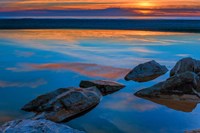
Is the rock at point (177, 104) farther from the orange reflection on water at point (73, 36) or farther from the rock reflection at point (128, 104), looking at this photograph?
the orange reflection on water at point (73, 36)

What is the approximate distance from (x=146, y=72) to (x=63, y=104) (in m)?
4.69

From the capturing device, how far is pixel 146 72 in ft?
37.4

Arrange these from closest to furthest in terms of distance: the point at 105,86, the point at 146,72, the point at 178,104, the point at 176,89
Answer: the point at 178,104
the point at 176,89
the point at 105,86
the point at 146,72

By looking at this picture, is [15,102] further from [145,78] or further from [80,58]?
[80,58]

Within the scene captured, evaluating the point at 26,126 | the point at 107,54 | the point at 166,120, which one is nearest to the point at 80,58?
the point at 107,54

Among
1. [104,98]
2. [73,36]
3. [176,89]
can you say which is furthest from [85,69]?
[73,36]

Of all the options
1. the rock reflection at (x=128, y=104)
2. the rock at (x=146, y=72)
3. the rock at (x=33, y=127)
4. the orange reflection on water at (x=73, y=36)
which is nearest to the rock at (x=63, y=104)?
the rock reflection at (x=128, y=104)

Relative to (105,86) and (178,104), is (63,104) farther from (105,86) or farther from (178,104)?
(178,104)

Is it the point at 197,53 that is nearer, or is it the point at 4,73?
the point at 4,73

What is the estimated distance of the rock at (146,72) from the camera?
11.0 m

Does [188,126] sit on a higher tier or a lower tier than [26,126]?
lower

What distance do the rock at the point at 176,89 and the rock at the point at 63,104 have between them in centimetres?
154

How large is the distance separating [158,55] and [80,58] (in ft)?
13.9

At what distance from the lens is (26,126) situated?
5172 mm
